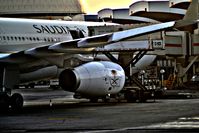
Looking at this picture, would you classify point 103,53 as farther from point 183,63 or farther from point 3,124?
point 183,63

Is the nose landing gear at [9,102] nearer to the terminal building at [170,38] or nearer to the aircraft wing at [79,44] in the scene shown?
the aircraft wing at [79,44]

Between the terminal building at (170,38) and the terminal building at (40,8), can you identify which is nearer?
the terminal building at (170,38)

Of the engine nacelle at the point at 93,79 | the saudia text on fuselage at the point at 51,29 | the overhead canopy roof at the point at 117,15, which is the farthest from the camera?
the overhead canopy roof at the point at 117,15

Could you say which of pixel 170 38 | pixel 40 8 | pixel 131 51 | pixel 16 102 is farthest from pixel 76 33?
pixel 40 8

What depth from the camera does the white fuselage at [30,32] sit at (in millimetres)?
25609

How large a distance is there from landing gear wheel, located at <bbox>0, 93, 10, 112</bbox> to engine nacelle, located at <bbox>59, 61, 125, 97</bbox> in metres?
2.51

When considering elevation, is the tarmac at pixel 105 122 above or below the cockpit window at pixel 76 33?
below

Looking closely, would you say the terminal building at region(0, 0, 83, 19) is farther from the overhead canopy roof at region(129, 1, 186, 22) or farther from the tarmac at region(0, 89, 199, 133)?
the tarmac at region(0, 89, 199, 133)

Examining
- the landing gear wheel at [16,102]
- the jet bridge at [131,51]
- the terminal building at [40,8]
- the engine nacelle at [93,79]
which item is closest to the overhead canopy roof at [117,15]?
the terminal building at [40,8]

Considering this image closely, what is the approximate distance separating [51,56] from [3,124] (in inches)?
220

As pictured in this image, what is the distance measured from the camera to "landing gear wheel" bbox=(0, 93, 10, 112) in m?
22.5

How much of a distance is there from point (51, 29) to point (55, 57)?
17.8ft

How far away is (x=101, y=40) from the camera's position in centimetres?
2078

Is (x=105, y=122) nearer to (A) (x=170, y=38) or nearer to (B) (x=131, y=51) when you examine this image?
(B) (x=131, y=51)
